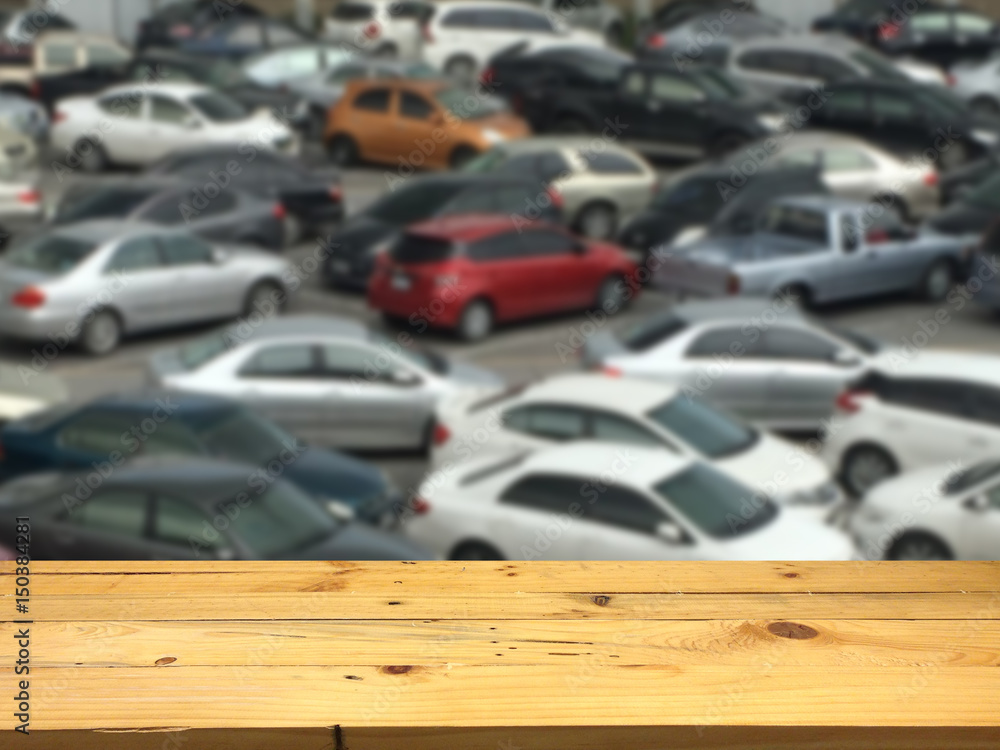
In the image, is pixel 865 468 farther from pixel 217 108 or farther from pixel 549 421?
pixel 217 108

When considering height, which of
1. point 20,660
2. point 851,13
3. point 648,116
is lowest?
point 20,660

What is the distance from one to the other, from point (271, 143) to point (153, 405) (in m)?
→ 14.0

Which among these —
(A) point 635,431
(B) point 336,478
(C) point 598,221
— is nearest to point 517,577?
(B) point 336,478

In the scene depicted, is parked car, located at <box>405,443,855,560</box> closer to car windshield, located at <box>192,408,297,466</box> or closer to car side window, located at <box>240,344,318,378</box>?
car windshield, located at <box>192,408,297,466</box>

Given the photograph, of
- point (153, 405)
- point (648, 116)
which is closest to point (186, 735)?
point (153, 405)

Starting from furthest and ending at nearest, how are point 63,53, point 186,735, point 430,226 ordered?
point 63,53, point 430,226, point 186,735

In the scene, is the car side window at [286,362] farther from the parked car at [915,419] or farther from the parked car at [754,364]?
the parked car at [915,419]

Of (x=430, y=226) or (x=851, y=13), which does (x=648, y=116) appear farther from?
(x=851, y=13)

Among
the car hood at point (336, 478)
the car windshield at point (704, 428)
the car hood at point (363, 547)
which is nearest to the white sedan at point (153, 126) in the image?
the car hood at point (336, 478)

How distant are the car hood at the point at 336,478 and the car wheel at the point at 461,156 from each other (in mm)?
14171

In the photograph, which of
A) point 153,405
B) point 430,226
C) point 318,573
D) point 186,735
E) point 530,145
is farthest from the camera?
point 530,145

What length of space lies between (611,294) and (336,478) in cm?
832

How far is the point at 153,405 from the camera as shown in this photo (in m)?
11.5

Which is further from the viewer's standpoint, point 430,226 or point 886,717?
point 430,226
